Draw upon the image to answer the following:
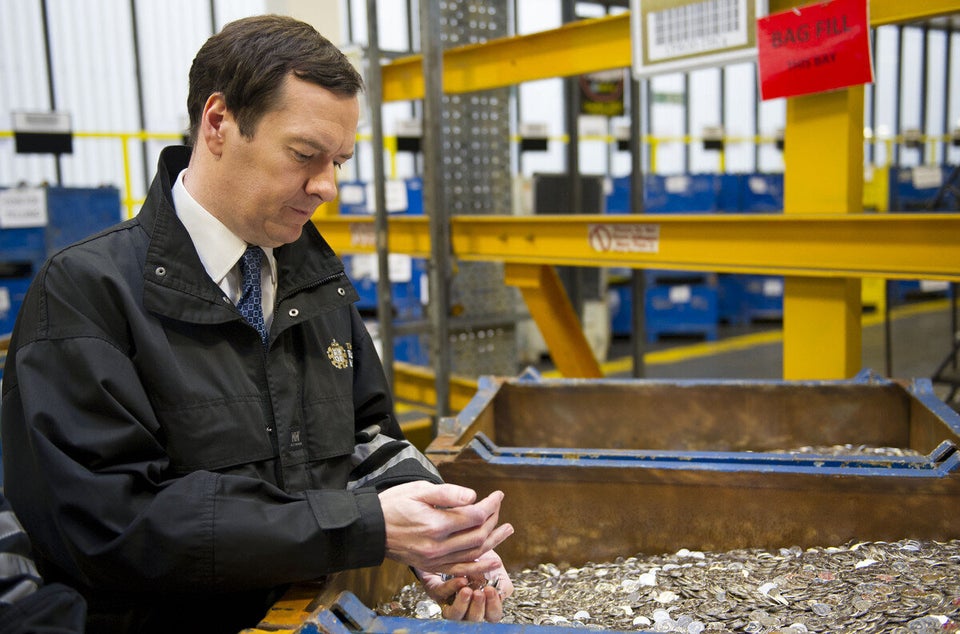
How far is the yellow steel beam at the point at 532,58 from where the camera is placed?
3.23 meters

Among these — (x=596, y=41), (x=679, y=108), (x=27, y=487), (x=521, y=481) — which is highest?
(x=679, y=108)

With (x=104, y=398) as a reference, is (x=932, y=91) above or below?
above

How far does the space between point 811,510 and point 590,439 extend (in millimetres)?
845

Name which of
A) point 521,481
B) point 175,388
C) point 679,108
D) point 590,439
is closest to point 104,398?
point 175,388

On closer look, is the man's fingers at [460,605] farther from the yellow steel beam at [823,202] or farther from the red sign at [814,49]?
the red sign at [814,49]

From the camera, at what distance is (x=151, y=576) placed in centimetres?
123

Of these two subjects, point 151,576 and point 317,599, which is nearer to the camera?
point 151,576

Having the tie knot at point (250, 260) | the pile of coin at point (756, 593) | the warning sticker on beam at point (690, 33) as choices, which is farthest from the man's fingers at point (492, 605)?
the warning sticker on beam at point (690, 33)

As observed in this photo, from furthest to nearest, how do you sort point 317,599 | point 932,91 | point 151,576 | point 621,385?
point 932,91 → point 621,385 → point 317,599 → point 151,576

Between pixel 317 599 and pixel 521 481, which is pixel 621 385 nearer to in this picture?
pixel 521 481

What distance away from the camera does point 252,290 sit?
1.51 m

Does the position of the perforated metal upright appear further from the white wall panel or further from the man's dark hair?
the white wall panel

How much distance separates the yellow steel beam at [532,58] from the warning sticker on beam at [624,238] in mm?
599

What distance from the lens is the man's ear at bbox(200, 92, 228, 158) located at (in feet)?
4.59
